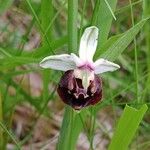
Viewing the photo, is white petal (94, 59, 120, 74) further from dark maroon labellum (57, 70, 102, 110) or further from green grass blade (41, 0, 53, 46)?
green grass blade (41, 0, 53, 46)

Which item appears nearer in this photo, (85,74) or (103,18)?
(85,74)

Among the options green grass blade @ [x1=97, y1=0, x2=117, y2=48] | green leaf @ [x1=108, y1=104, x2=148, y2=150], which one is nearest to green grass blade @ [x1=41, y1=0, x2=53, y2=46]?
green grass blade @ [x1=97, y1=0, x2=117, y2=48]

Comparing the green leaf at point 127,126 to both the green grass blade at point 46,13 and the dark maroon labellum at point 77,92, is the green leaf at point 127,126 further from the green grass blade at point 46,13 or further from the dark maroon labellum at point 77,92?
the green grass blade at point 46,13

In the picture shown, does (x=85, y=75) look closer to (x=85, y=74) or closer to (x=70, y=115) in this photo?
(x=85, y=74)

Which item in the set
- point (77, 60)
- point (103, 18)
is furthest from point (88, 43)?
point (103, 18)

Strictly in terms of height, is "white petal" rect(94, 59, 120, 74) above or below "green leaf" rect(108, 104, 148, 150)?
above

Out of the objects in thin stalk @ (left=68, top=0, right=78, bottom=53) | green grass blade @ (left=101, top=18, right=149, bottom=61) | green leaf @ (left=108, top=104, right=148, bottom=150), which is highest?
thin stalk @ (left=68, top=0, right=78, bottom=53)

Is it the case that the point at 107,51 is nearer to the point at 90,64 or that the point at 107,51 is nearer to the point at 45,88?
the point at 90,64
